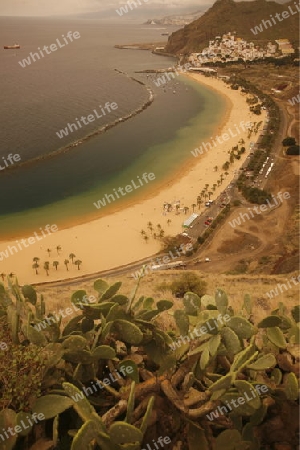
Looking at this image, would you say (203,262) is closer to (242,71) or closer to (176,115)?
(176,115)

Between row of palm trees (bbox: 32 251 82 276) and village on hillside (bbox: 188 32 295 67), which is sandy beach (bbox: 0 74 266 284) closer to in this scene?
row of palm trees (bbox: 32 251 82 276)

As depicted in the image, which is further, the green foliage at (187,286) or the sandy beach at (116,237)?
the sandy beach at (116,237)

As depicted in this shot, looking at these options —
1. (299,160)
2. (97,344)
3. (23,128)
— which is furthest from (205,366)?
(23,128)

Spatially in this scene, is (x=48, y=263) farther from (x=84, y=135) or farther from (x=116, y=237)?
(x=84, y=135)

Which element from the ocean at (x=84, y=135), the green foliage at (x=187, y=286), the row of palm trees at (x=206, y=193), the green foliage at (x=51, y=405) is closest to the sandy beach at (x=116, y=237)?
the row of palm trees at (x=206, y=193)

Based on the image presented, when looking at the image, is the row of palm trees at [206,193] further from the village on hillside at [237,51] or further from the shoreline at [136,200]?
the village on hillside at [237,51]

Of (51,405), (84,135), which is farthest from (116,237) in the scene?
(84,135)
